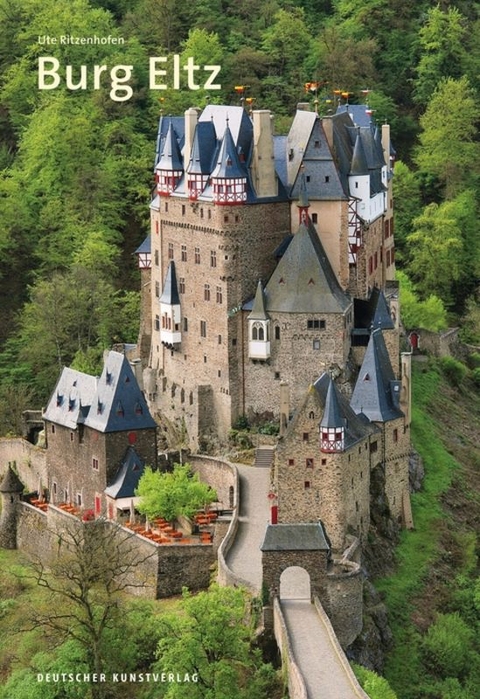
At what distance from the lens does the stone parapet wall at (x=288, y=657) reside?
7750cm

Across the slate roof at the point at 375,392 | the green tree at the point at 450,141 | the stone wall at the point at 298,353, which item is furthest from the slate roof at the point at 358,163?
the green tree at the point at 450,141

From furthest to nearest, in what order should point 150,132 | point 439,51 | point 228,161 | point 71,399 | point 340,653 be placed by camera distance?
point 439,51 → point 150,132 → point 71,399 → point 228,161 → point 340,653

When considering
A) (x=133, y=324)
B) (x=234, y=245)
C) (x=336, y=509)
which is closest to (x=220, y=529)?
(x=336, y=509)

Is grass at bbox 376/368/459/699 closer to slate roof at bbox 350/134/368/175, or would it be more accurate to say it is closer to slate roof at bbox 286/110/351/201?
slate roof at bbox 350/134/368/175

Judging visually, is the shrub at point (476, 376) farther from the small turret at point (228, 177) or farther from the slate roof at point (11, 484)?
the slate roof at point (11, 484)

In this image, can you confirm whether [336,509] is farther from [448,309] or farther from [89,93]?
[89,93]

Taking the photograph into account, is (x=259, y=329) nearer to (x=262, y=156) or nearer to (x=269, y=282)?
(x=269, y=282)

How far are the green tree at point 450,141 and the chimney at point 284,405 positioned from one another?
47.5 metres

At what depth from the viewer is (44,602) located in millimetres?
89625

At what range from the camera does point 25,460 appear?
10244cm

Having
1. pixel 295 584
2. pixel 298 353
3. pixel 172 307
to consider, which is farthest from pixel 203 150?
pixel 295 584

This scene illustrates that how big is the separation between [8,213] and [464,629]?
4993 centimetres

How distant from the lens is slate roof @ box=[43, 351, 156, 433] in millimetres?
94375

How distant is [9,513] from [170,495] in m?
10.4
